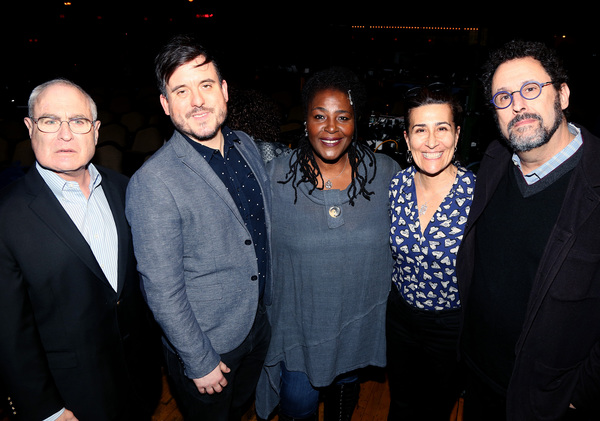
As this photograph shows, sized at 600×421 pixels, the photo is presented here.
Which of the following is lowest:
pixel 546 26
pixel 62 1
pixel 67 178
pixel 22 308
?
pixel 22 308

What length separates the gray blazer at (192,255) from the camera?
5.16ft

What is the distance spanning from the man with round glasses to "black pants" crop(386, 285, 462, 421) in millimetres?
193

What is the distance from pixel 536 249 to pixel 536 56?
0.80m

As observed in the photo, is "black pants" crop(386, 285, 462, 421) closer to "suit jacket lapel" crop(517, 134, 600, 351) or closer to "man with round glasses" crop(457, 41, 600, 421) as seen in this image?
"man with round glasses" crop(457, 41, 600, 421)

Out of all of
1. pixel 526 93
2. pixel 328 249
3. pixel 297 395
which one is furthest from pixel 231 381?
pixel 526 93

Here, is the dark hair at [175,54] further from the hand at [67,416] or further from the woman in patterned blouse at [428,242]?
the hand at [67,416]

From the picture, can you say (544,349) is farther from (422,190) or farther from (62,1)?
(62,1)

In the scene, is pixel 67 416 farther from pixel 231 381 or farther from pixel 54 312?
pixel 231 381

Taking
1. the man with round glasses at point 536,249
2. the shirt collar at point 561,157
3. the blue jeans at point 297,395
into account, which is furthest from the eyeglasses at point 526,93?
the blue jeans at point 297,395

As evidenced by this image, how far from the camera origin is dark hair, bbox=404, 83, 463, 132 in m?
1.87

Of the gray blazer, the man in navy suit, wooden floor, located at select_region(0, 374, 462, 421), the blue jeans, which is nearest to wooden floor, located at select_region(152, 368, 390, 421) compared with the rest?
wooden floor, located at select_region(0, 374, 462, 421)

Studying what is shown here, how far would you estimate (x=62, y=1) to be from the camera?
1145 cm

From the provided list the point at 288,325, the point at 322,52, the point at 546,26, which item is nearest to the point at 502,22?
the point at 546,26

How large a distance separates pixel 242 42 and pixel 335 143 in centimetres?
1371
